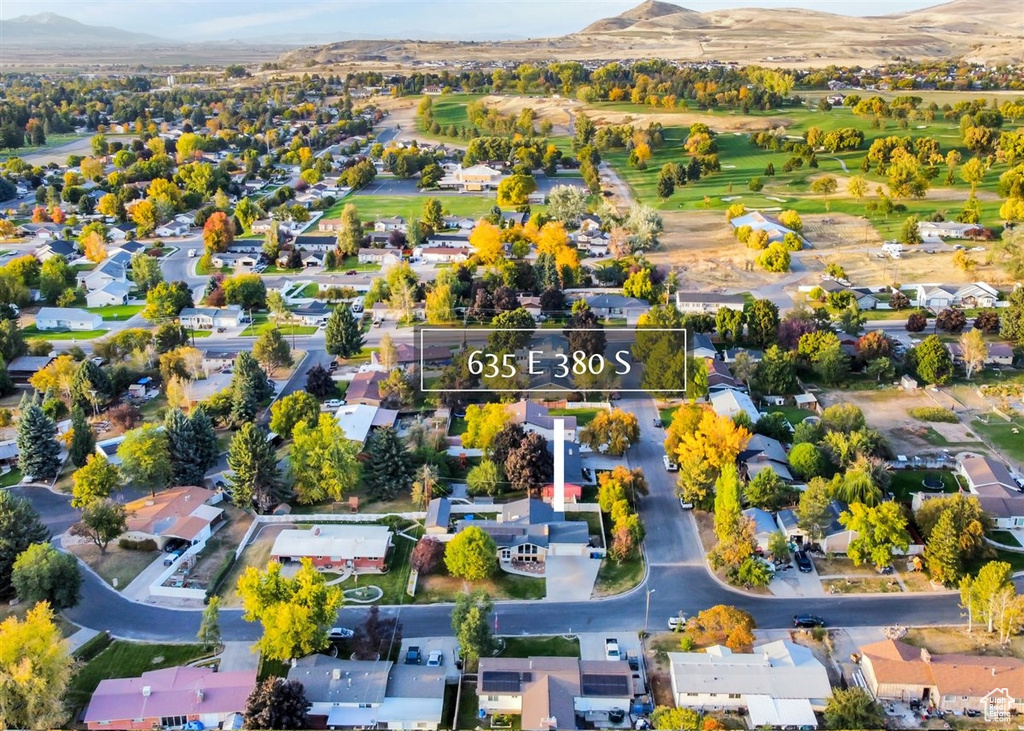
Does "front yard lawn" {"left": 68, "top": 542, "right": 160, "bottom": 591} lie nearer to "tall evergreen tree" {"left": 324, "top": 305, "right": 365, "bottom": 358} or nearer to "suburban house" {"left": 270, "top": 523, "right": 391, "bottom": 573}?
"suburban house" {"left": 270, "top": 523, "right": 391, "bottom": 573}

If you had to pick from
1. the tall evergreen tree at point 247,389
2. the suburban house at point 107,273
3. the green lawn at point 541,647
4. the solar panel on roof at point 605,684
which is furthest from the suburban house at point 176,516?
the suburban house at point 107,273

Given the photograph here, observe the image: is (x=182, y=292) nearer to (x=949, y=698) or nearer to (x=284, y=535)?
(x=284, y=535)

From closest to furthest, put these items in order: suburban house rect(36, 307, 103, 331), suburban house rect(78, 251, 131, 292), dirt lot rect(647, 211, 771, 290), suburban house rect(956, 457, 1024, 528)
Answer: suburban house rect(956, 457, 1024, 528) < suburban house rect(36, 307, 103, 331) < suburban house rect(78, 251, 131, 292) < dirt lot rect(647, 211, 771, 290)

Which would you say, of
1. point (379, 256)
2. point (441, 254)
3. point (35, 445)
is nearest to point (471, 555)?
point (35, 445)

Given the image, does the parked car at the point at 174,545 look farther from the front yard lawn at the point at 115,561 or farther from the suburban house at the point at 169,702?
the suburban house at the point at 169,702

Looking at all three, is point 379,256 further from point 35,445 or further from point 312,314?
point 35,445

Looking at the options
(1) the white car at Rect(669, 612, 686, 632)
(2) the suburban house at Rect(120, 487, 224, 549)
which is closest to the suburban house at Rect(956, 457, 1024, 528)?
(1) the white car at Rect(669, 612, 686, 632)

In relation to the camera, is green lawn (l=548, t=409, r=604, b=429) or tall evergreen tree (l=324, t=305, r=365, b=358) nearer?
green lawn (l=548, t=409, r=604, b=429)
